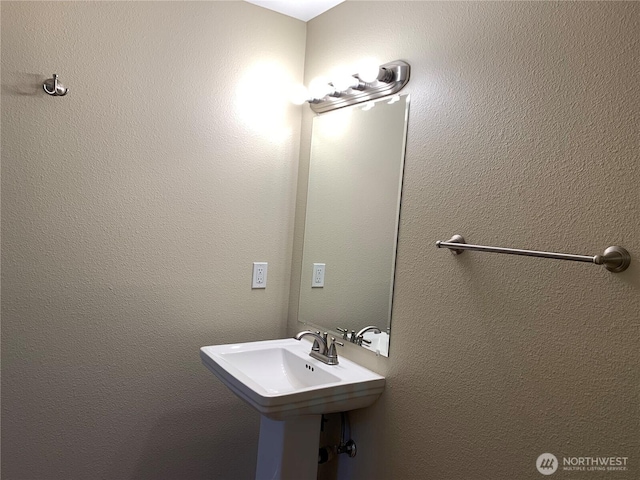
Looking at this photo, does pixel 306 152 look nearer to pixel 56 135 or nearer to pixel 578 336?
pixel 56 135

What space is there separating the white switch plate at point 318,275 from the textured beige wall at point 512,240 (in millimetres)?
468

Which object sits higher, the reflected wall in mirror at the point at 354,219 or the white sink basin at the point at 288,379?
the reflected wall in mirror at the point at 354,219

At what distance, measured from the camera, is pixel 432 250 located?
1.61m

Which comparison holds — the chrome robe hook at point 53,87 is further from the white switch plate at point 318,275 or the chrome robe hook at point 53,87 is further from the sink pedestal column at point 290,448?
the sink pedestal column at point 290,448

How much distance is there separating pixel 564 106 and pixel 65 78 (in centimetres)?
165

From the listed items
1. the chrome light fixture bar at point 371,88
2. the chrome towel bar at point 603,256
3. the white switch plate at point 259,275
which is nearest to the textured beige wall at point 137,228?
the white switch plate at point 259,275

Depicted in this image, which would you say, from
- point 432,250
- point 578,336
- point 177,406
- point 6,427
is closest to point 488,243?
point 432,250

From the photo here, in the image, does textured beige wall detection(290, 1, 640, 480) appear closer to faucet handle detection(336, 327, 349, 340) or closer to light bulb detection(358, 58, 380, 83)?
light bulb detection(358, 58, 380, 83)

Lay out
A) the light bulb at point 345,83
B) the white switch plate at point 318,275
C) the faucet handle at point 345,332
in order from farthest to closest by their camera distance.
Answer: the white switch plate at point 318,275
the faucet handle at point 345,332
the light bulb at point 345,83

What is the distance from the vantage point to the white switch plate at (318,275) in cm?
216

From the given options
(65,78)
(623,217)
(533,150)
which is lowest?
(623,217)

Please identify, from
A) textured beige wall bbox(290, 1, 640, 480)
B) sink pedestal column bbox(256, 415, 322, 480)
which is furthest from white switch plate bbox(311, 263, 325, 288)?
sink pedestal column bbox(256, 415, 322, 480)

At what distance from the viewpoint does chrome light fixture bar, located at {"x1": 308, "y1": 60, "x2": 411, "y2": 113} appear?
176cm

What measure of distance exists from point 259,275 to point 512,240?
122 centimetres
